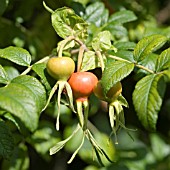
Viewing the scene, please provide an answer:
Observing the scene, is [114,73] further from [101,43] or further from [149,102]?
[101,43]

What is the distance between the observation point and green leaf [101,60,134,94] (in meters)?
1.62

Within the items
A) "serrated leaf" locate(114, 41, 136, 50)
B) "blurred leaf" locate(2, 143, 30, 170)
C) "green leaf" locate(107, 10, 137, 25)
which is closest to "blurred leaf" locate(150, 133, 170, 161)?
"blurred leaf" locate(2, 143, 30, 170)

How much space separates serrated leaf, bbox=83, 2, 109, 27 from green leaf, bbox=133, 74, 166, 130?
2.48 feet

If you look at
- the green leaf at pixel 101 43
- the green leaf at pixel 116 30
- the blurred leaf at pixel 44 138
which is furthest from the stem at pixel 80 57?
the blurred leaf at pixel 44 138

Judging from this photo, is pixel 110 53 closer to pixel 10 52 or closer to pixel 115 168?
pixel 10 52

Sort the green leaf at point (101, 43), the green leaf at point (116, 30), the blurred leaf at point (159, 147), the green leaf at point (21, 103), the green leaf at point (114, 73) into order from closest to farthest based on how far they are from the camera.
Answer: the green leaf at point (21, 103)
the green leaf at point (114, 73)
the green leaf at point (101, 43)
the green leaf at point (116, 30)
the blurred leaf at point (159, 147)

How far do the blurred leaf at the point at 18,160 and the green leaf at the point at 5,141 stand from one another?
0.67m

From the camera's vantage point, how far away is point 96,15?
241 cm

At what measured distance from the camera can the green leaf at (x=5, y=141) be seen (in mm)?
1700

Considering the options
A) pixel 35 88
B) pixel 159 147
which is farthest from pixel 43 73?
pixel 159 147

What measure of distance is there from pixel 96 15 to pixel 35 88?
862mm

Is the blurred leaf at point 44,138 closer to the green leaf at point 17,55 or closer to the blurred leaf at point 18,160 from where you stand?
the blurred leaf at point 18,160

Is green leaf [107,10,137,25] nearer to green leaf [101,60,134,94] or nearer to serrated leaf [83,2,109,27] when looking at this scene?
serrated leaf [83,2,109,27]

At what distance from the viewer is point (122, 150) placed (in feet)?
10.5
